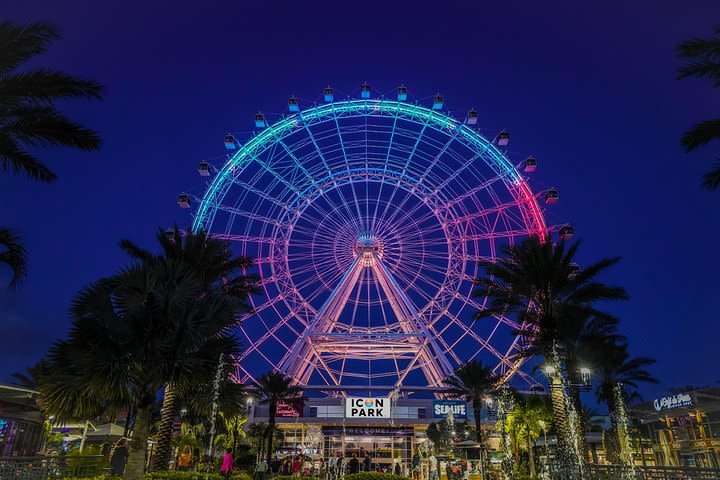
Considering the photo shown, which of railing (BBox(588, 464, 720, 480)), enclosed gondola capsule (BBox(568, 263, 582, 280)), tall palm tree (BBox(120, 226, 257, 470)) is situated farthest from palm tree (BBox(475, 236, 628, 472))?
tall palm tree (BBox(120, 226, 257, 470))

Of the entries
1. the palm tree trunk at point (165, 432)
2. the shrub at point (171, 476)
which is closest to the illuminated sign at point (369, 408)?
the palm tree trunk at point (165, 432)

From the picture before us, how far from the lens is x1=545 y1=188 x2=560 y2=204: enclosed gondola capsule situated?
31.7m

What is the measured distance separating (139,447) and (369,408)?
80.2ft

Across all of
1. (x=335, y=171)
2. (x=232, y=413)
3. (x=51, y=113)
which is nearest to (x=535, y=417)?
(x=335, y=171)

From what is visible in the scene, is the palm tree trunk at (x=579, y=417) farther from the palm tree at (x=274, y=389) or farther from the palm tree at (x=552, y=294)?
the palm tree at (x=274, y=389)

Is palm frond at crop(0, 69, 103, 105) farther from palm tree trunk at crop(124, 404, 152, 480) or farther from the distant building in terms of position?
the distant building

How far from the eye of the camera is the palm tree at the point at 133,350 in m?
12.3

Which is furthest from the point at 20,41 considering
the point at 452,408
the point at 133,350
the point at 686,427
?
the point at 452,408

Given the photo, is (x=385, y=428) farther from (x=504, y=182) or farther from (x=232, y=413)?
(x=232, y=413)

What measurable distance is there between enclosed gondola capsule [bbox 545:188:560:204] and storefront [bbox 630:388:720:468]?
12.6 metres

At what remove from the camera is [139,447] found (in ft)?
42.0

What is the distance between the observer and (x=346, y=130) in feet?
113

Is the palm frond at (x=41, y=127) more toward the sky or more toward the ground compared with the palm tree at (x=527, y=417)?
more toward the sky

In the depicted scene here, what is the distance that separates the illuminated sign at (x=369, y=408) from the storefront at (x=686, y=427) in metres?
16.7
